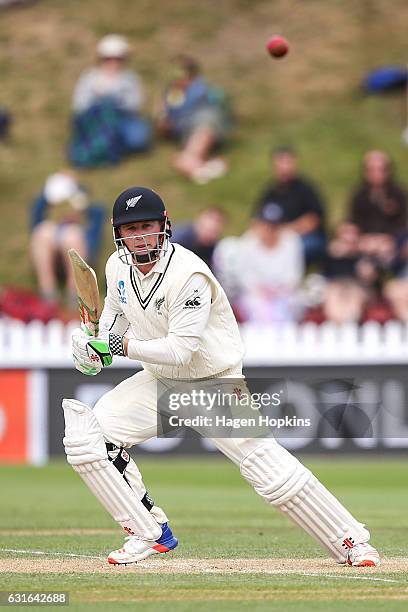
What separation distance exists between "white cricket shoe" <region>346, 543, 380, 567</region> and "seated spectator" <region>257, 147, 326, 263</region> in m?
10.1

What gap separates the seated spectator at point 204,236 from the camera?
15.5 metres

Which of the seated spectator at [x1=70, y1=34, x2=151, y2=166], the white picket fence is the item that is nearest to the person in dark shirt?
the white picket fence

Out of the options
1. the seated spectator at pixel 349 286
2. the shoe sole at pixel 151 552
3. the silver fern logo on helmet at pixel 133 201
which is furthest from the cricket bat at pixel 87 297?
the seated spectator at pixel 349 286

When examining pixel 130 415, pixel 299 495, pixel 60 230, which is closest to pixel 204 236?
pixel 60 230

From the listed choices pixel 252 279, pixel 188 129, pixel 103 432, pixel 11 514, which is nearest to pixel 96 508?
pixel 11 514

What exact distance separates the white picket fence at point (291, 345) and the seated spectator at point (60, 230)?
319 cm

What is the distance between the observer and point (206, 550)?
24.4ft

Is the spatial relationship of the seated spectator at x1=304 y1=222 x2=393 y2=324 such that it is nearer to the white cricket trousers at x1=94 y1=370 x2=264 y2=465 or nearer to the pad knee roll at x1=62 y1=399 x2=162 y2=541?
the white cricket trousers at x1=94 y1=370 x2=264 y2=465

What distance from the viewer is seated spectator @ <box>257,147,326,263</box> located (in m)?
16.5

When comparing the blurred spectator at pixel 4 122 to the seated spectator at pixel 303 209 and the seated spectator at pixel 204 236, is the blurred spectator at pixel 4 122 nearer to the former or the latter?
the seated spectator at pixel 303 209

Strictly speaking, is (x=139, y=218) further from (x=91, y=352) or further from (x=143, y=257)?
(x=91, y=352)

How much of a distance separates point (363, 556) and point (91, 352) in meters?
1.53

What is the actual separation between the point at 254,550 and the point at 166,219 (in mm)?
1904

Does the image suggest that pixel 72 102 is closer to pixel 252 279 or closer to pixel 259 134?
pixel 259 134
